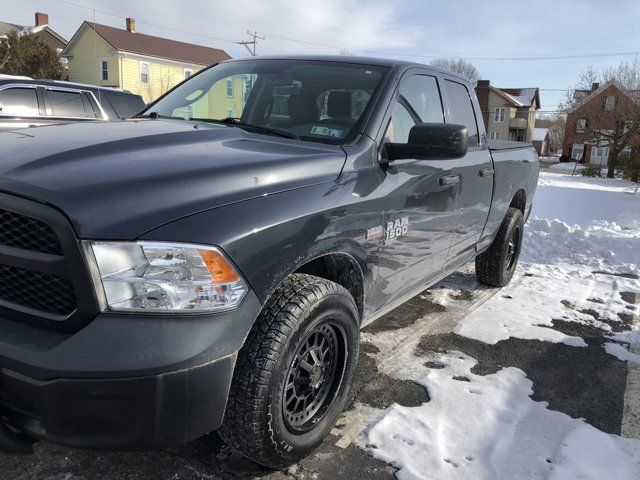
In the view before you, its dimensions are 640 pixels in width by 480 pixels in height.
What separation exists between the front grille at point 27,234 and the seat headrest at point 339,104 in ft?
5.54

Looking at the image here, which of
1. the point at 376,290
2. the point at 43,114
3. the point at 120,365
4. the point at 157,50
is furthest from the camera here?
the point at 157,50

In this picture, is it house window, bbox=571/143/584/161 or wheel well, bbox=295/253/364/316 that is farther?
house window, bbox=571/143/584/161

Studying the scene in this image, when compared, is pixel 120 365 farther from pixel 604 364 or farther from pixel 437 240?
pixel 604 364

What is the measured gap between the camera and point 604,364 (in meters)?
3.74

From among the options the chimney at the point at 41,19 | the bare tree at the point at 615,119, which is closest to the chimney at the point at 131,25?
the chimney at the point at 41,19

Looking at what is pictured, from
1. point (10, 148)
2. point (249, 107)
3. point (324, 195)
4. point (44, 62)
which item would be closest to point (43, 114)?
point (249, 107)

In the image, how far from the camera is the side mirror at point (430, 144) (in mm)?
2689

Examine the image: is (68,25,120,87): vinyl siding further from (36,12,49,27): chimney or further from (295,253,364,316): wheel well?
(295,253,364,316): wheel well

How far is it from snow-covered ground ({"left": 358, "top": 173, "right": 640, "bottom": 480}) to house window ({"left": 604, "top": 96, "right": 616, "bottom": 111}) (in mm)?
32139

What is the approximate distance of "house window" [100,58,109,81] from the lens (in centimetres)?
3547

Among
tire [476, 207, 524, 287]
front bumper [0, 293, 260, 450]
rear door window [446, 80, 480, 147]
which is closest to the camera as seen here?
front bumper [0, 293, 260, 450]

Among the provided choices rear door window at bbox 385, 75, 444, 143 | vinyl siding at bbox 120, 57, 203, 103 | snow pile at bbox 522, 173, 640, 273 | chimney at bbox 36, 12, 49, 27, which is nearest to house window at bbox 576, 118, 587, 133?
vinyl siding at bbox 120, 57, 203, 103

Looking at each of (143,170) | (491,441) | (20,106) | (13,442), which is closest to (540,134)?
(20,106)

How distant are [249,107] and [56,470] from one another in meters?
2.19
